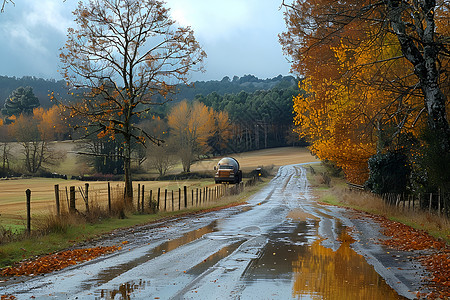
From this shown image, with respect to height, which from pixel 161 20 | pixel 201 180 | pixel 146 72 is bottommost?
pixel 201 180

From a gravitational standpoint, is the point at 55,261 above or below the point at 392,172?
below

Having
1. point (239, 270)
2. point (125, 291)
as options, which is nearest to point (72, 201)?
point (239, 270)

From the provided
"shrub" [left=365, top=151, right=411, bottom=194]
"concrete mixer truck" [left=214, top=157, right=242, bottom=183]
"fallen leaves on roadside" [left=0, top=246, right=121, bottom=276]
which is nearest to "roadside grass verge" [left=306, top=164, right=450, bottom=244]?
"shrub" [left=365, top=151, right=411, bottom=194]

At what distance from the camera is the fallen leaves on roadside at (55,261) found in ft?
32.5

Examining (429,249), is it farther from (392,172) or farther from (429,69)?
(392,172)

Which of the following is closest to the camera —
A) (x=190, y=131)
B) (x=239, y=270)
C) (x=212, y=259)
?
(x=239, y=270)

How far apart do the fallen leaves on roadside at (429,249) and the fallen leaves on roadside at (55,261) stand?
7409 mm

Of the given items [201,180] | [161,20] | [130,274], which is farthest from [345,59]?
[201,180]

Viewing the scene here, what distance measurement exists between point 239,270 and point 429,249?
5540 mm

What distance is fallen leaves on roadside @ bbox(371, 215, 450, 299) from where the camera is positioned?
25.9ft

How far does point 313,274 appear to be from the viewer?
9.08 metres

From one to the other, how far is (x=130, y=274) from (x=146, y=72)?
18859 millimetres

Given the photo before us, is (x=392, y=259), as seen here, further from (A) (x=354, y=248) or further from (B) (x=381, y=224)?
(B) (x=381, y=224)

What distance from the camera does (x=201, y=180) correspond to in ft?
250
